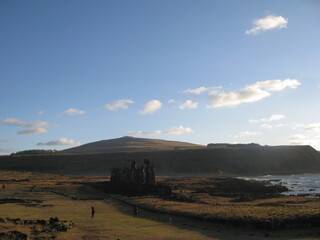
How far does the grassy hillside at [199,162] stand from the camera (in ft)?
426

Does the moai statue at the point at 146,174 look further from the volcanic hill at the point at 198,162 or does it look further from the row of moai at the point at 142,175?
the volcanic hill at the point at 198,162

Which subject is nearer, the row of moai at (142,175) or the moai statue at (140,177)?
the row of moai at (142,175)

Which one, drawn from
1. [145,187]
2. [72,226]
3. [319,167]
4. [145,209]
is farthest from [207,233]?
[319,167]

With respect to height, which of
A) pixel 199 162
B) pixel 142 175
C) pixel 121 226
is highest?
pixel 199 162

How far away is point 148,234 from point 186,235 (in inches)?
105

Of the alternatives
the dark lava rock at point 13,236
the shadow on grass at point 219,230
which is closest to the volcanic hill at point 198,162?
the shadow on grass at point 219,230

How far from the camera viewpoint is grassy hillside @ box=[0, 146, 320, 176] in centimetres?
12988

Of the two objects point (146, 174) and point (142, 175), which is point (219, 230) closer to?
point (146, 174)

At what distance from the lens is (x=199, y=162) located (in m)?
136

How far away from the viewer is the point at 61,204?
41281 millimetres

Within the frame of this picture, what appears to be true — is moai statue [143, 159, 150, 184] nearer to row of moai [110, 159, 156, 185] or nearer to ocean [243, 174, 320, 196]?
row of moai [110, 159, 156, 185]

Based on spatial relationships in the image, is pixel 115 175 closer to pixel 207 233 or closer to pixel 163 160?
pixel 207 233

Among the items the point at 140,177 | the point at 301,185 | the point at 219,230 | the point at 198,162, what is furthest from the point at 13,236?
the point at 198,162

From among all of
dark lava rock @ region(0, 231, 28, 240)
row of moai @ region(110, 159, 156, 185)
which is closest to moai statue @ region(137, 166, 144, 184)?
row of moai @ region(110, 159, 156, 185)
